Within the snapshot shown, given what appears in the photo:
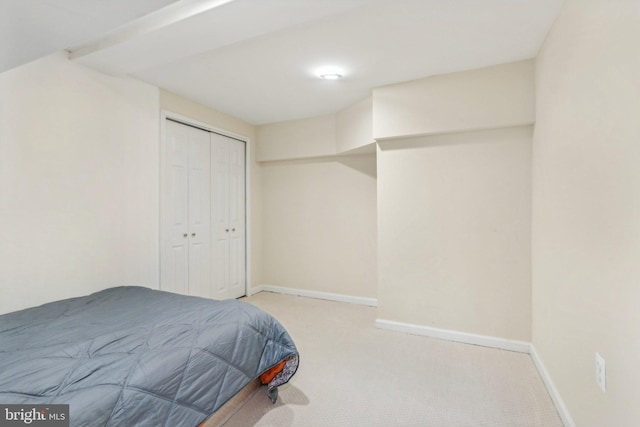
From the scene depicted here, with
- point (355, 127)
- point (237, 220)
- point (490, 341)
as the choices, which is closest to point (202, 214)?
point (237, 220)

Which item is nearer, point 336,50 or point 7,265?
point 7,265

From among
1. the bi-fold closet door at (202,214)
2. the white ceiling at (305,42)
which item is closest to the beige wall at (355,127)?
the white ceiling at (305,42)

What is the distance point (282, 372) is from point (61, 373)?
1.14 m

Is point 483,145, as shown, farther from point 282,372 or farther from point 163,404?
point 163,404

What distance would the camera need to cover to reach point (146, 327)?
1.66 m

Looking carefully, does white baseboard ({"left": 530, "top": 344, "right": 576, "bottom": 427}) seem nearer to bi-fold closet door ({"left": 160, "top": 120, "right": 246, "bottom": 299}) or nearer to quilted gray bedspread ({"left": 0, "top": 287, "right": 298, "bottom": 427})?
quilted gray bedspread ({"left": 0, "top": 287, "right": 298, "bottom": 427})

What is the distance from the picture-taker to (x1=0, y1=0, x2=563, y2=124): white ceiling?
1743 millimetres

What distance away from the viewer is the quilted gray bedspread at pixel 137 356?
1.13 metres

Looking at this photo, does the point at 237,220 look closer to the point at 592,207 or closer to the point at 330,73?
the point at 330,73

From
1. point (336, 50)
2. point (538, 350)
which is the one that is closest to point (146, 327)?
point (336, 50)

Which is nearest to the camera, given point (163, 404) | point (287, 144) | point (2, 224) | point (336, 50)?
point (163, 404)

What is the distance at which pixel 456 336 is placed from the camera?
9.14 ft

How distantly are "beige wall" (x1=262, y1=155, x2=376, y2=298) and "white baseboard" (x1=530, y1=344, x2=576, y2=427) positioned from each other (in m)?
1.80

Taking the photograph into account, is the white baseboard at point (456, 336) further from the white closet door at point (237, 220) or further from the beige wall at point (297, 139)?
the beige wall at point (297, 139)
